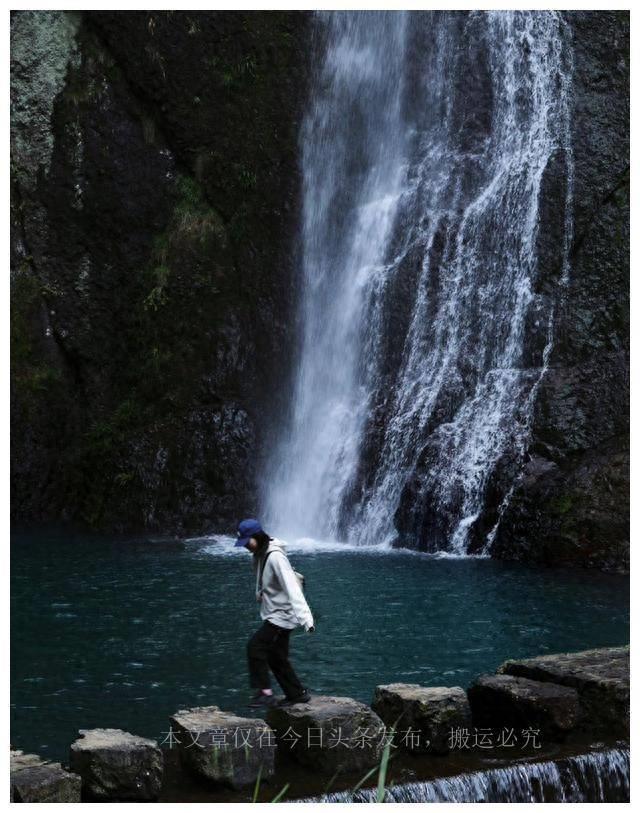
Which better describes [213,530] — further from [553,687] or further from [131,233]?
[553,687]

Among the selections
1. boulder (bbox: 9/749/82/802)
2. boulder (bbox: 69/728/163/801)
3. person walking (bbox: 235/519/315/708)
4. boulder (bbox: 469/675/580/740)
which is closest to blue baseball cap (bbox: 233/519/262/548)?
person walking (bbox: 235/519/315/708)

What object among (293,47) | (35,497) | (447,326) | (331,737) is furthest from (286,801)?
(293,47)

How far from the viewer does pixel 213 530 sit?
22750 millimetres

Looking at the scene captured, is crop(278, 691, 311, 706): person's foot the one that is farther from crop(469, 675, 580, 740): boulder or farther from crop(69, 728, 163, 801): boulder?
crop(469, 675, 580, 740): boulder

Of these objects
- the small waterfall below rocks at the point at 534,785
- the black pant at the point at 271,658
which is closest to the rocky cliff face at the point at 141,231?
the black pant at the point at 271,658

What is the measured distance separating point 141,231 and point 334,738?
19.7 m

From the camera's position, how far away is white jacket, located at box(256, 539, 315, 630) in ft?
23.7

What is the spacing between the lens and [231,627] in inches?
490

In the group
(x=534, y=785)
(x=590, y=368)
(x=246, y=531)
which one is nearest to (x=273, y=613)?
(x=246, y=531)

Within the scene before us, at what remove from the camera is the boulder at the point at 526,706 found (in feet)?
24.2

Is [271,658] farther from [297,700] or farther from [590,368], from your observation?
[590,368]

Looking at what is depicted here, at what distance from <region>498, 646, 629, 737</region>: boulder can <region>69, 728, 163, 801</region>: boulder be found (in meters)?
3.04

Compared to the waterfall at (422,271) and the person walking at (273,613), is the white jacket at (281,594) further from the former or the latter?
the waterfall at (422,271)

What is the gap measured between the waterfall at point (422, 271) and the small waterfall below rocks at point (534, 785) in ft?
37.3
